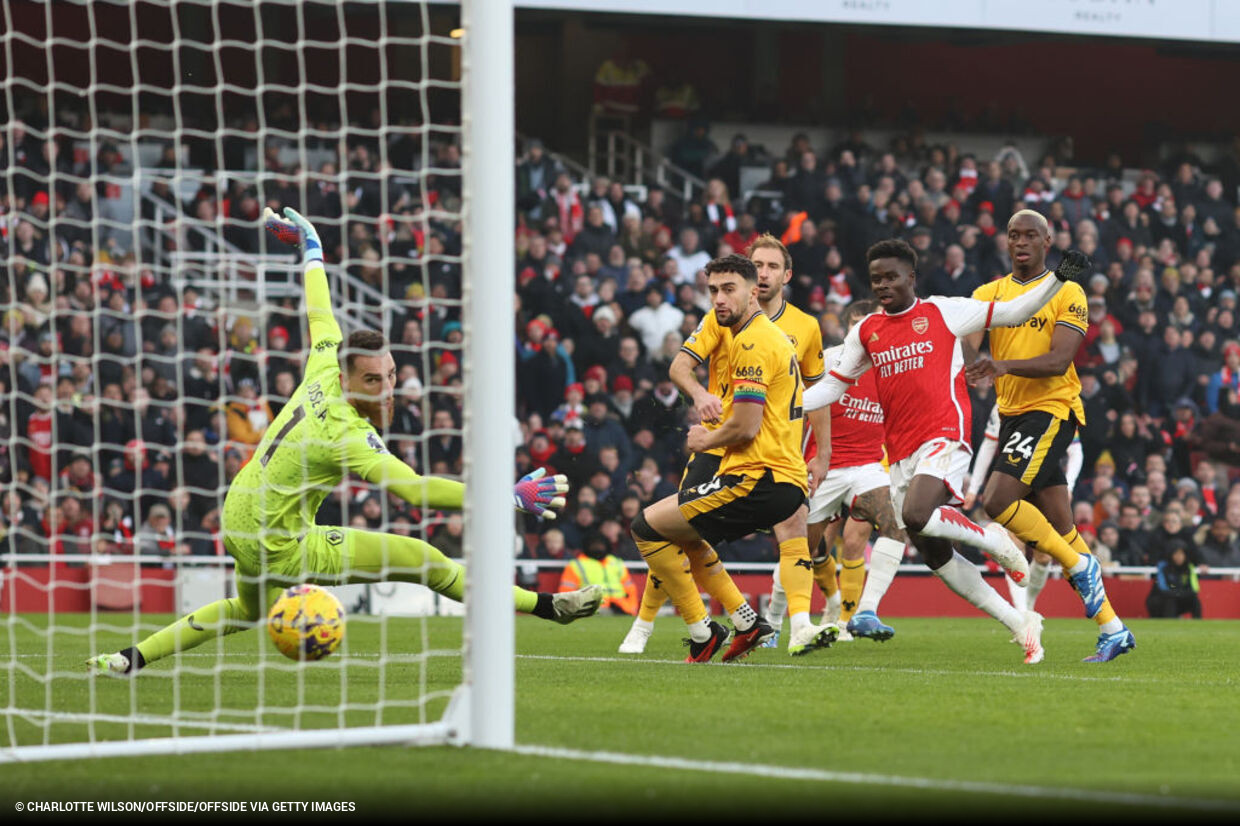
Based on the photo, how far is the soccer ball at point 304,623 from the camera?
7266 millimetres

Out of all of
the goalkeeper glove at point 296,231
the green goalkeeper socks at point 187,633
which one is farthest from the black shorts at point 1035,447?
the green goalkeeper socks at point 187,633

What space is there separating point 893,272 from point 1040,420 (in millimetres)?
1314

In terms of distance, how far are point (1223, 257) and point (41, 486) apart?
14689 millimetres

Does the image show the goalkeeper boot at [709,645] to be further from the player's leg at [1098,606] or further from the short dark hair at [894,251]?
the short dark hair at [894,251]

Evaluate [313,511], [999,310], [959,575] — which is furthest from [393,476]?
[999,310]

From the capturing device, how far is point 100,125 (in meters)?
20.2

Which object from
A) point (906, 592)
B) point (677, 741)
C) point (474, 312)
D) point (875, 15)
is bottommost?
point (906, 592)

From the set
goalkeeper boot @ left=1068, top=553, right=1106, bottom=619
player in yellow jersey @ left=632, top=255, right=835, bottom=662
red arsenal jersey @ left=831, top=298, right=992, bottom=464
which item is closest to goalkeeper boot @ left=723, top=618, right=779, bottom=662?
player in yellow jersey @ left=632, top=255, right=835, bottom=662

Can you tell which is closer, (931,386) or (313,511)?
(313,511)

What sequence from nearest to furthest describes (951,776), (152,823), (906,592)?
(152,823), (951,776), (906,592)

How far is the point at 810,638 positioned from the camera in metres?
9.37

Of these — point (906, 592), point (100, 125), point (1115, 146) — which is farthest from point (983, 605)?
point (1115, 146)

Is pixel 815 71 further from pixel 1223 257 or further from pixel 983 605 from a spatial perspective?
pixel 983 605

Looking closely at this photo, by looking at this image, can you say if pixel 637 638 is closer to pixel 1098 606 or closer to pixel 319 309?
pixel 1098 606
